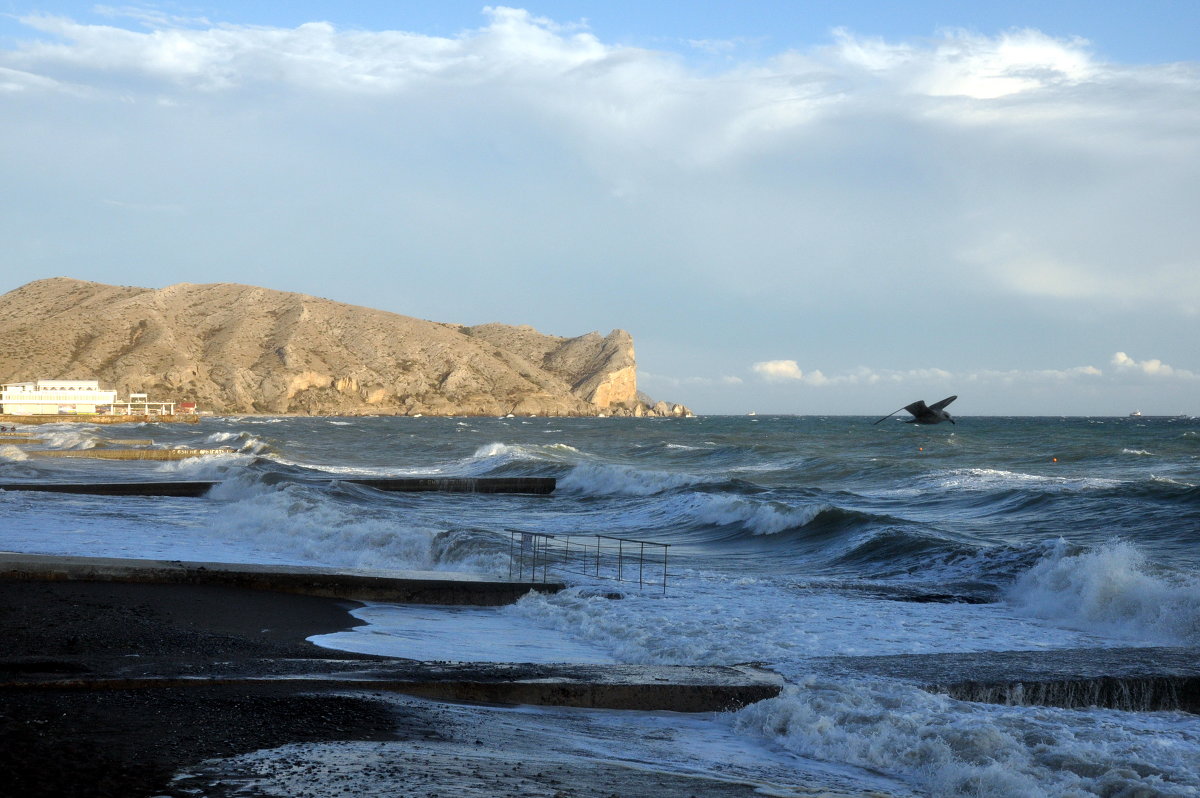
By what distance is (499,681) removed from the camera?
631 centimetres

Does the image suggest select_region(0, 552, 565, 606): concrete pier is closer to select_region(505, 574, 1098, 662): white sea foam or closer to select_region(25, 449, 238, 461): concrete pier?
select_region(505, 574, 1098, 662): white sea foam

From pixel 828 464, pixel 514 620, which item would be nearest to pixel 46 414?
pixel 828 464

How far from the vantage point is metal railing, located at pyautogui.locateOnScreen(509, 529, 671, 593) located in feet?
41.6

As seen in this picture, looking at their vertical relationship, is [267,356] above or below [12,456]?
above

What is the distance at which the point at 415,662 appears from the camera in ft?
23.2

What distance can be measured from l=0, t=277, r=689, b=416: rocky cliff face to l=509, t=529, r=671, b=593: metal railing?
5190 inches

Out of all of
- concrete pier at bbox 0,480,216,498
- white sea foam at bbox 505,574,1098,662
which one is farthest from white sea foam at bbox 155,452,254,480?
white sea foam at bbox 505,574,1098,662

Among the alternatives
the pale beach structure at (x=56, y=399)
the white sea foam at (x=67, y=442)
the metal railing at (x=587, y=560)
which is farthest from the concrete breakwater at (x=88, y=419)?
the metal railing at (x=587, y=560)

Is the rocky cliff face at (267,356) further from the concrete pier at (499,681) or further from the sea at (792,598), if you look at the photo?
the concrete pier at (499,681)

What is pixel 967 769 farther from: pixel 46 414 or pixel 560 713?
pixel 46 414

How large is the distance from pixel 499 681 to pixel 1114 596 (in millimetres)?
7602

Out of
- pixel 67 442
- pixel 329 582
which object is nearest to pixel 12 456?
pixel 67 442

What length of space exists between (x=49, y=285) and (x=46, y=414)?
94.3m

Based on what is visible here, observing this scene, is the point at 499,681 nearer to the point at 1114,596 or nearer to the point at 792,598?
the point at 792,598
